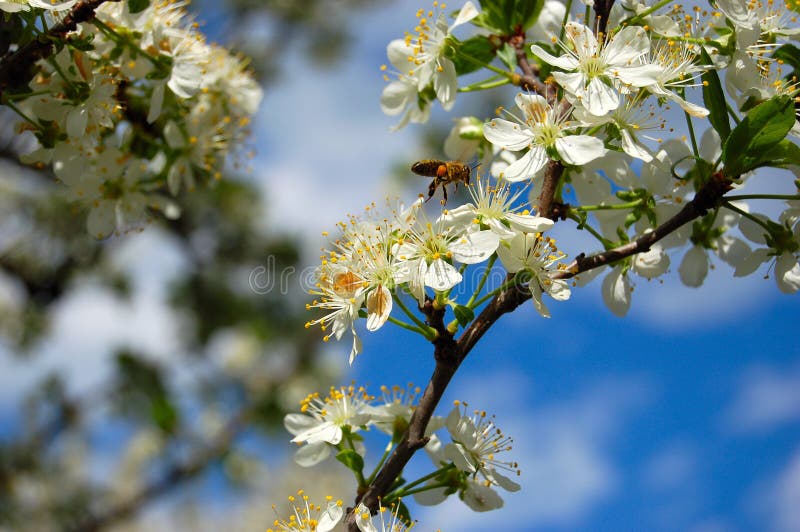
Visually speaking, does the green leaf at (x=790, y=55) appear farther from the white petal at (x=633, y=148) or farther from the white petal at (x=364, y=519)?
the white petal at (x=364, y=519)

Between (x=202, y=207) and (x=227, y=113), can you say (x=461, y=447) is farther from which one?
(x=202, y=207)

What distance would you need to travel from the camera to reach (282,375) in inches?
211

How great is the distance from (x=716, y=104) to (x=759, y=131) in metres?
0.09

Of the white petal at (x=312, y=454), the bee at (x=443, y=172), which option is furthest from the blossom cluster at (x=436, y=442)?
the bee at (x=443, y=172)

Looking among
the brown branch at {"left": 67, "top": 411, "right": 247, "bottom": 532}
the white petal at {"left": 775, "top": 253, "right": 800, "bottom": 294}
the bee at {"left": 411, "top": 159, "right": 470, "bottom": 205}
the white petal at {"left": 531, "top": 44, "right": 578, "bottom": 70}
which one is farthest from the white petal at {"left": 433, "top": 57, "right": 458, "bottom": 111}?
the brown branch at {"left": 67, "top": 411, "right": 247, "bottom": 532}

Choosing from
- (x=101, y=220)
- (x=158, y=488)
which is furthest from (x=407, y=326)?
(x=158, y=488)

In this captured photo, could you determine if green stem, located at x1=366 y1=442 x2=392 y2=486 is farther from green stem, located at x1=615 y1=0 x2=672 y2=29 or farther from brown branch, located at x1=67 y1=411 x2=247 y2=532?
brown branch, located at x1=67 y1=411 x2=247 y2=532

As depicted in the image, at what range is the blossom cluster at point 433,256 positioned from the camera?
0.96 metres

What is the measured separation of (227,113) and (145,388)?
10.5 feet

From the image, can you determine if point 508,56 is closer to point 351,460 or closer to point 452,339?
point 452,339

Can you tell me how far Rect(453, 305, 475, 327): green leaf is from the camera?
3.18 ft

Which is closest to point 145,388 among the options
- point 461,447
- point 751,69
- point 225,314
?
point 225,314

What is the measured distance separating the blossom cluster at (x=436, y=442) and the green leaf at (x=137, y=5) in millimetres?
706

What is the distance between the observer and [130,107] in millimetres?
1432
